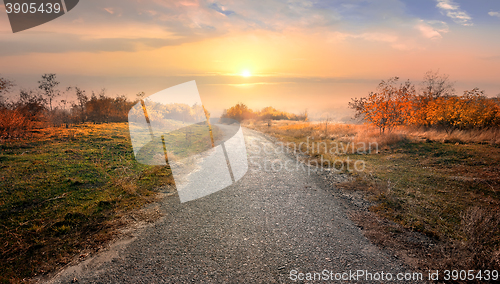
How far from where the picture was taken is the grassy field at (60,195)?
4.52m

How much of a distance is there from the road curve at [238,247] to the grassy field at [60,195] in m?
0.86

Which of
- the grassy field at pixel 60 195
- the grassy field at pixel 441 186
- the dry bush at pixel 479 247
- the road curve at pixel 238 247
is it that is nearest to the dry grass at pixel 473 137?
the grassy field at pixel 441 186

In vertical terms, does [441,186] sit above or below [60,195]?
below

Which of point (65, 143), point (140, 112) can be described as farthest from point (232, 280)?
point (140, 112)

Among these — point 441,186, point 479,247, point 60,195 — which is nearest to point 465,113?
point 441,186

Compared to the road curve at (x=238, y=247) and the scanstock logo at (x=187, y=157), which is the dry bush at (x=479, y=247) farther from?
the scanstock logo at (x=187, y=157)

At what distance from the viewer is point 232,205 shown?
286 inches

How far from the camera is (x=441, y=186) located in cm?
854

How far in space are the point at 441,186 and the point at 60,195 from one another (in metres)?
13.4

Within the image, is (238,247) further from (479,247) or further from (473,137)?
(473,137)

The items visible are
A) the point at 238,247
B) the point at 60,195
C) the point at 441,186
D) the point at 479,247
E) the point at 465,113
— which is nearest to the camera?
the point at 479,247

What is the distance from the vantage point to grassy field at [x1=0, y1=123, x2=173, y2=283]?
452 centimetres

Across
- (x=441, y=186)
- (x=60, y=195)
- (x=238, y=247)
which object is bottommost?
(x=441, y=186)

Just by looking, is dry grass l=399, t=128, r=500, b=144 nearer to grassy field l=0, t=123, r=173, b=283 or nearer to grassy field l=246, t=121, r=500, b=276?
grassy field l=246, t=121, r=500, b=276
